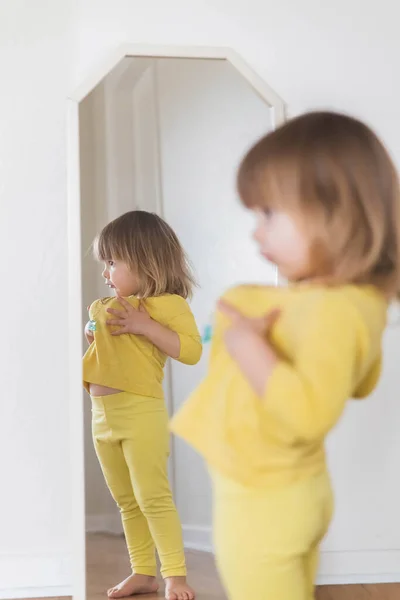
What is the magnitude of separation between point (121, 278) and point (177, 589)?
60cm

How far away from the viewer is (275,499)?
2.74 ft

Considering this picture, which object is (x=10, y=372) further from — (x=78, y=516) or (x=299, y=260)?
(x=299, y=260)

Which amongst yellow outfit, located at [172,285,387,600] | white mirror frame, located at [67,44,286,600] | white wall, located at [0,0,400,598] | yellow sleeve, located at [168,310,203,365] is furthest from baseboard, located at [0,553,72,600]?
yellow outfit, located at [172,285,387,600]

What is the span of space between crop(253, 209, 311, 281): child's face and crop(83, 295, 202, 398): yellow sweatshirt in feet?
1.60

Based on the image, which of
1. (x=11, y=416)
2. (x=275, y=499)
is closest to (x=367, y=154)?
(x=275, y=499)

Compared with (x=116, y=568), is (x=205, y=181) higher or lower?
higher

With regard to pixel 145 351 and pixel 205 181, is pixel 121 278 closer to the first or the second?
pixel 145 351

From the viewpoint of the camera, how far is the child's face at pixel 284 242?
85cm

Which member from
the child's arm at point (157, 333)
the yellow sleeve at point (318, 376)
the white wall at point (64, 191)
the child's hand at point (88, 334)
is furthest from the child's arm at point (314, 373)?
the white wall at point (64, 191)

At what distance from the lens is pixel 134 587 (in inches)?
55.3

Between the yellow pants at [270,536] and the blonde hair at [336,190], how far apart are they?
260 mm

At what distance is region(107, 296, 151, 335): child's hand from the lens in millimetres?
1337

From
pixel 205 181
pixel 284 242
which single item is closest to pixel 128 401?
pixel 205 181

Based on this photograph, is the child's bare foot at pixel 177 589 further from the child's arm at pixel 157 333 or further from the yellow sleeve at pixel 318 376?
the yellow sleeve at pixel 318 376
